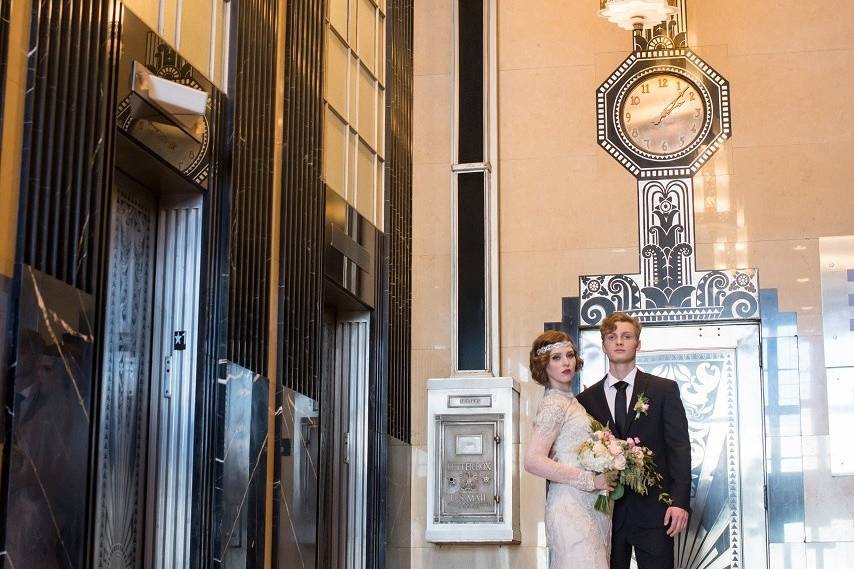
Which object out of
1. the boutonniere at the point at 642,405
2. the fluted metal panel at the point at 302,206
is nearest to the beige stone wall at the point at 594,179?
the fluted metal panel at the point at 302,206

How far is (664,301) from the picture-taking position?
8.49 metres

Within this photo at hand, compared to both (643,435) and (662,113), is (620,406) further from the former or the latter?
(662,113)

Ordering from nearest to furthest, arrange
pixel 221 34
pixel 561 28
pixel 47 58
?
pixel 47 58 → pixel 221 34 → pixel 561 28

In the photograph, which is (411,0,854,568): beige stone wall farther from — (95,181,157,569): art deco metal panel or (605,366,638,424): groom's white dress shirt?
(95,181,157,569): art deco metal panel

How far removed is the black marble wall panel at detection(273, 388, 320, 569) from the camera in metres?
6.25

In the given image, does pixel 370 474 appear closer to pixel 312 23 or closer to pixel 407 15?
pixel 312 23

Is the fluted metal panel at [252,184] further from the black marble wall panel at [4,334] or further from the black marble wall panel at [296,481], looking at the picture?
the black marble wall panel at [4,334]

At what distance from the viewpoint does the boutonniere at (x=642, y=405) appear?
19.7 ft

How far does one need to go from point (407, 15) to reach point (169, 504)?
15.9ft

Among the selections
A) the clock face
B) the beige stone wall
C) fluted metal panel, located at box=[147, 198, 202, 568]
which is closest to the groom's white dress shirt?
fluted metal panel, located at box=[147, 198, 202, 568]

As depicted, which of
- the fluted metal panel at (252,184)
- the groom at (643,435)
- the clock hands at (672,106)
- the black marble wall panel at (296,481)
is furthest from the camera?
the clock hands at (672,106)

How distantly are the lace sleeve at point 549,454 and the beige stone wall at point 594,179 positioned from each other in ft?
9.23

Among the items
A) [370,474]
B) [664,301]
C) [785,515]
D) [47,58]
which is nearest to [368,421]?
[370,474]

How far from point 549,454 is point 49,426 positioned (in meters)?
2.45
